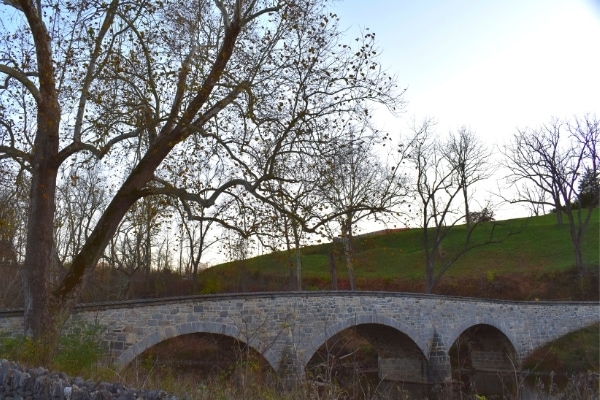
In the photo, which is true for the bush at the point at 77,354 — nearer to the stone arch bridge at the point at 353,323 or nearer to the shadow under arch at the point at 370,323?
the stone arch bridge at the point at 353,323

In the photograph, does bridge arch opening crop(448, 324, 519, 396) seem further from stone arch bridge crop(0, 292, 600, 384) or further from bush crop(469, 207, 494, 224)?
bush crop(469, 207, 494, 224)

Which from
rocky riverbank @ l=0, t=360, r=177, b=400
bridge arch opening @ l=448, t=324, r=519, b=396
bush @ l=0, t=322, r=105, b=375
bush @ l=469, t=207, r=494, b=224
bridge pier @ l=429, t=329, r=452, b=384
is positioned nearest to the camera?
rocky riverbank @ l=0, t=360, r=177, b=400

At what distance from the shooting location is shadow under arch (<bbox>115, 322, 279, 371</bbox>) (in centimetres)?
1130

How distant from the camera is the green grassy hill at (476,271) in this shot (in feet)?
91.0

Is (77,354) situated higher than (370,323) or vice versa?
(77,354)

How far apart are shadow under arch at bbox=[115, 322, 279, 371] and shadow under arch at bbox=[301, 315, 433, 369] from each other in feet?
3.38

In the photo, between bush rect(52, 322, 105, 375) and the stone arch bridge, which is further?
the stone arch bridge

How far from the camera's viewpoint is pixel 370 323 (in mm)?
16234

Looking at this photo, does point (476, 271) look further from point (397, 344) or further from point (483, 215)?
point (397, 344)

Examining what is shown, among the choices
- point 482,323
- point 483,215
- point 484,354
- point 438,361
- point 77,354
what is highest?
point 483,215

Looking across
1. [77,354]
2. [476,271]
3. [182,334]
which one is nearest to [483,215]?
[476,271]

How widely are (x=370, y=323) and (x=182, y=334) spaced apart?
611 centimetres

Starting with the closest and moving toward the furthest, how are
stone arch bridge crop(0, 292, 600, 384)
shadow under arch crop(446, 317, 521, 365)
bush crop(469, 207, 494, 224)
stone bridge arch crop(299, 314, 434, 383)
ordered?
stone arch bridge crop(0, 292, 600, 384), stone bridge arch crop(299, 314, 434, 383), shadow under arch crop(446, 317, 521, 365), bush crop(469, 207, 494, 224)

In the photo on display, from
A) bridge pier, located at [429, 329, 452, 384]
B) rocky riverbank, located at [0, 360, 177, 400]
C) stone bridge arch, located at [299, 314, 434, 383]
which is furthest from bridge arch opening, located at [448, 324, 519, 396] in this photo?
rocky riverbank, located at [0, 360, 177, 400]
